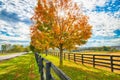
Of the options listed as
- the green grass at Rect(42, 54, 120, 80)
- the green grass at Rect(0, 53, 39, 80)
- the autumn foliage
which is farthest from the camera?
the autumn foliage

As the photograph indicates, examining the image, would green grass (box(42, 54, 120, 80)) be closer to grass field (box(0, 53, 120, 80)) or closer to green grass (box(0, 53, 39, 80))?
grass field (box(0, 53, 120, 80))

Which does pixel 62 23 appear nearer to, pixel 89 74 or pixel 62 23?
pixel 62 23

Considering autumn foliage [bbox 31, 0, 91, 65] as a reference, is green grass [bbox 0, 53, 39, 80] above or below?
below

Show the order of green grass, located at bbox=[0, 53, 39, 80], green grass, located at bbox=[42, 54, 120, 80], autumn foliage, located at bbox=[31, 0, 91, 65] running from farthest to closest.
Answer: autumn foliage, located at bbox=[31, 0, 91, 65], green grass, located at bbox=[0, 53, 39, 80], green grass, located at bbox=[42, 54, 120, 80]

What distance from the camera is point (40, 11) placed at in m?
17.3

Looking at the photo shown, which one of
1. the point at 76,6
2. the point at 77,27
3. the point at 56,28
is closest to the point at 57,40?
the point at 56,28

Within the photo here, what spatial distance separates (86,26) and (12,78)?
29.5 ft

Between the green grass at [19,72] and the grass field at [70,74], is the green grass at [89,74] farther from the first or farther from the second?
the green grass at [19,72]

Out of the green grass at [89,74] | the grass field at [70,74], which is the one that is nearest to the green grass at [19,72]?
the grass field at [70,74]

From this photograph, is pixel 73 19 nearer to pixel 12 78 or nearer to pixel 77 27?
pixel 77 27

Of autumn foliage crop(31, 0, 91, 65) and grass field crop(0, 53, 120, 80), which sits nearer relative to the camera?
grass field crop(0, 53, 120, 80)

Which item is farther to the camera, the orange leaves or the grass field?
the orange leaves

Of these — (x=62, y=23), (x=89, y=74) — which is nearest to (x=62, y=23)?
(x=62, y=23)

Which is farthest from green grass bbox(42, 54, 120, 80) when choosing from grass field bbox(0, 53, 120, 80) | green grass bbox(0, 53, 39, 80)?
green grass bbox(0, 53, 39, 80)
